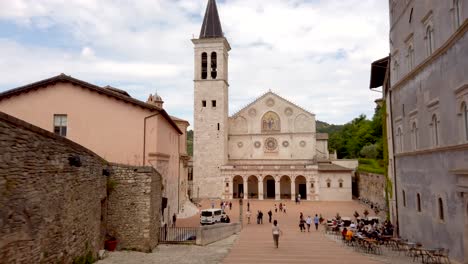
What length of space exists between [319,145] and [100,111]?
155 ft

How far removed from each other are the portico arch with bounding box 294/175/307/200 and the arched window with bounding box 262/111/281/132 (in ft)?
26.4

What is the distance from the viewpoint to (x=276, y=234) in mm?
17016

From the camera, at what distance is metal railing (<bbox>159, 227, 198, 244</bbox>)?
17759mm

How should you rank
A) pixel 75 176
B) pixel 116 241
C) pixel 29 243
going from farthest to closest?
pixel 116 241 → pixel 75 176 → pixel 29 243

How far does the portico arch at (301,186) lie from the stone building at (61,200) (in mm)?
41515

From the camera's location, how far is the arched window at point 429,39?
15.5 m

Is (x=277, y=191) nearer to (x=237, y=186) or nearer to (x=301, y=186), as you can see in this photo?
(x=301, y=186)

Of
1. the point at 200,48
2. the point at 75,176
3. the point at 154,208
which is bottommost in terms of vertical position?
the point at 154,208

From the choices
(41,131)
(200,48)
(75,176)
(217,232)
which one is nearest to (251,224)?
(217,232)

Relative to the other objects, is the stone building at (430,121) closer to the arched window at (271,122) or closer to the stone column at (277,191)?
the stone column at (277,191)

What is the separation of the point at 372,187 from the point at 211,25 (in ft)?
106

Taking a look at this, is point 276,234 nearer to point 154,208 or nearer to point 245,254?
point 245,254

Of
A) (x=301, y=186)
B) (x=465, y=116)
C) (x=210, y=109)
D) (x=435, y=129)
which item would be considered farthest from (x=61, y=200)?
(x=301, y=186)

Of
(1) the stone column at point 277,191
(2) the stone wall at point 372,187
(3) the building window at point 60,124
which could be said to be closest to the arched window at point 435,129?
(3) the building window at point 60,124
